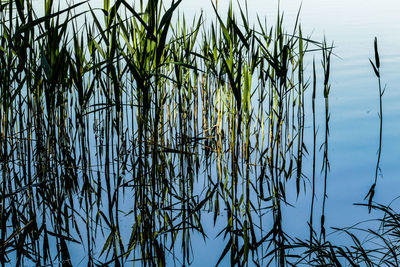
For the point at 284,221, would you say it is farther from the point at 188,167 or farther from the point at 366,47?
the point at 366,47

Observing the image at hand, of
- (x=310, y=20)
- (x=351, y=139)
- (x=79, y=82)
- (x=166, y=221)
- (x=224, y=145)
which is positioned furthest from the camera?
(x=310, y=20)

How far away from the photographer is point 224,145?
121 inches

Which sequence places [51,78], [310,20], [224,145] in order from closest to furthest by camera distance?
1. [51,78]
2. [224,145]
3. [310,20]

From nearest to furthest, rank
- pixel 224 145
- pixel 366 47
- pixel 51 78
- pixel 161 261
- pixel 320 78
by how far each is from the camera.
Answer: pixel 51 78 < pixel 161 261 < pixel 224 145 < pixel 320 78 < pixel 366 47

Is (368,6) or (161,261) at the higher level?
(368,6)

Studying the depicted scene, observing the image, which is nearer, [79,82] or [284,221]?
[79,82]

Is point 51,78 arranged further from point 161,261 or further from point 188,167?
point 188,167

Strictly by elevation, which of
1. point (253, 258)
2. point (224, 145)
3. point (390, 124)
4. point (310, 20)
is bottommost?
point (253, 258)

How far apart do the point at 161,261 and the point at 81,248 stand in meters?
0.41

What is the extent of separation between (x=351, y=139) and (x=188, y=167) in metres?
1.48

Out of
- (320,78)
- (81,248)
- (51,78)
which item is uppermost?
(320,78)

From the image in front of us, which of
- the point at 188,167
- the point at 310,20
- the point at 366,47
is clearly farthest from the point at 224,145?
the point at 310,20

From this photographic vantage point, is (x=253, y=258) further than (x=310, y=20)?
No

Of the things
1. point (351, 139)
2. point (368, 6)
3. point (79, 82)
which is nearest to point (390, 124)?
point (351, 139)
